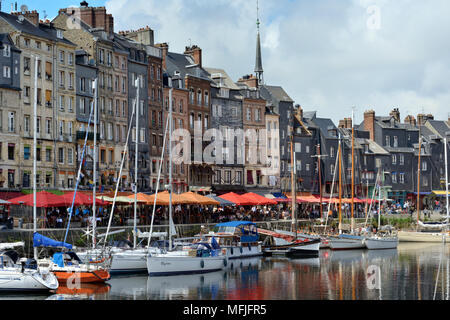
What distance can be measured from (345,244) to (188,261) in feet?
77.4

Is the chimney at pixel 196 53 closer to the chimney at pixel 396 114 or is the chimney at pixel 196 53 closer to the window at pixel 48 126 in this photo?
the window at pixel 48 126

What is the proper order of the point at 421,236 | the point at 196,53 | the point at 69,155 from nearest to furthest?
the point at 69,155
the point at 421,236
the point at 196,53

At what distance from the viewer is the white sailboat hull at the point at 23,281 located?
35.1m

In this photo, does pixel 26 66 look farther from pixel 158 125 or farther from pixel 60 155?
pixel 158 125

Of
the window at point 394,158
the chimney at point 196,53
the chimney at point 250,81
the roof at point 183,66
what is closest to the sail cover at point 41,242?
the roof at point 183,66

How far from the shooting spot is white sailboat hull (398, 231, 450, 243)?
71875 mm

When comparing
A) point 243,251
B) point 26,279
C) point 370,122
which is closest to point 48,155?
point 243,251

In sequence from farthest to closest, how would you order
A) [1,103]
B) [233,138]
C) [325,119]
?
[325,119], [233,138], [1,103]

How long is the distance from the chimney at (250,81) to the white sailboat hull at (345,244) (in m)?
32.1

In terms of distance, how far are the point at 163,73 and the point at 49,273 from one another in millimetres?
44340

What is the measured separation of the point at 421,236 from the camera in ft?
239

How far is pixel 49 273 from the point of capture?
3553 cm

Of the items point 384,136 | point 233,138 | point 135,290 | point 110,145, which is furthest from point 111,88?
point 384,136
